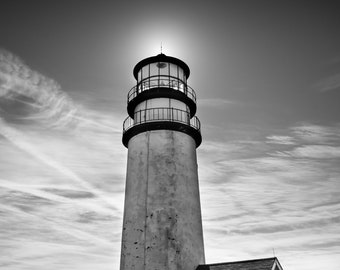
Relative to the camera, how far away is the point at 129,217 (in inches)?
664

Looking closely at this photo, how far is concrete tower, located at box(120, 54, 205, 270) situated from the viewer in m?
15.7

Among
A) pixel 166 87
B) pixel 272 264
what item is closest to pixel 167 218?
pixel 272 264

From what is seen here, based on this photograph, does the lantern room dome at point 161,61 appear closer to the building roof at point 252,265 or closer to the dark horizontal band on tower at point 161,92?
the dark horizontal band on tower at point 161,92

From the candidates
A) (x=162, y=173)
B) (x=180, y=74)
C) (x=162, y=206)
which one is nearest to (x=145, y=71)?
(x=180, y=74)

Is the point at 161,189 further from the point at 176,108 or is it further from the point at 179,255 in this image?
the point at 176,108

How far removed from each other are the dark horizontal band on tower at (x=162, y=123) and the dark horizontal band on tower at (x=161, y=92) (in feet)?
2.58

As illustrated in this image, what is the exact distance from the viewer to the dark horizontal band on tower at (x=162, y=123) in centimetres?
1816

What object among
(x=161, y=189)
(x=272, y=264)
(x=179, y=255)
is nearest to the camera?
(x=272, y=264)

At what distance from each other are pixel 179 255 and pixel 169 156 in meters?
5.01

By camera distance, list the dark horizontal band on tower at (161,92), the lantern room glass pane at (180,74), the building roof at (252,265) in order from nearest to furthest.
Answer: the building roof at (252,265) → the dark horizontal band on tower at (161,92) → the lantern room glass pane at (180,74)

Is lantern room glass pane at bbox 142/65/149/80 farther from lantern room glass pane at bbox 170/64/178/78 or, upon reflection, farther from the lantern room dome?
lantern room glass pane at bbox 170/64/178/78

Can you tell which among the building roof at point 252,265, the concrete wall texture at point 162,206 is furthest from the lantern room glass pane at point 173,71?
the building roof at point 252,265

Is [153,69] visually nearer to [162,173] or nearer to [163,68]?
[163,68]

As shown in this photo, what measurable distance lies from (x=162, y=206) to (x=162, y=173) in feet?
5.65
